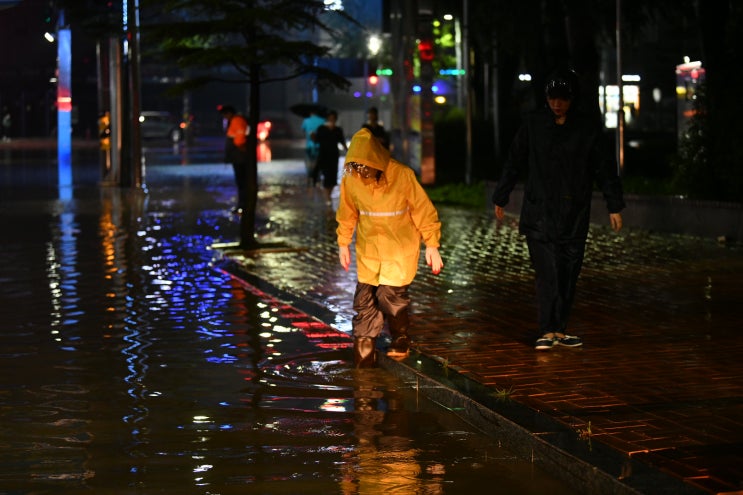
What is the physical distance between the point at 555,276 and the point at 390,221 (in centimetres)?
118

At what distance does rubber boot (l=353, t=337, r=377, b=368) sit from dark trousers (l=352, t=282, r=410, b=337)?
0.04 metres

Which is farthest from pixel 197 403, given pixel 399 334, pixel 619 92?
pixel 619 92

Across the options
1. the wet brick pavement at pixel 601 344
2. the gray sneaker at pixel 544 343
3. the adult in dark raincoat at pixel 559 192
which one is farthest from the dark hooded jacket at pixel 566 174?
the wet brick pavement at pixel 601 344

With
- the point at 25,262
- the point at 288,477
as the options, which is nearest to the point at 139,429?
the point at 288,477

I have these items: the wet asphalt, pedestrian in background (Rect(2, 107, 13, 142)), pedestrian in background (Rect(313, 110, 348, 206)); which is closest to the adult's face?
the wet asphalt

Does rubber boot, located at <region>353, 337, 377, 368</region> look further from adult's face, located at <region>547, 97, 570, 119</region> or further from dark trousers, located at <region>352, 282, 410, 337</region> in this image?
adult's face, located at <region>547, 97, 570, 119</region>

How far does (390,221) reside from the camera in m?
9.15

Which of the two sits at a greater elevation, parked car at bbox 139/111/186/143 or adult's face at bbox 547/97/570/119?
parked car at bbox 139/111/186/143

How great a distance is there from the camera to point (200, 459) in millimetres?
6781

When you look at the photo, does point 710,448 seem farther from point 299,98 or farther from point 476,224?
point 299,98

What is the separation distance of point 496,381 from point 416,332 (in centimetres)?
209

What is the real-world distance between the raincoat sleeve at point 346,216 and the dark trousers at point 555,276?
1164 millimetres

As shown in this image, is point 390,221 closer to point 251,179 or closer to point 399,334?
point 399,334

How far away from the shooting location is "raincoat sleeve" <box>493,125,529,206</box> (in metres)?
9.48
